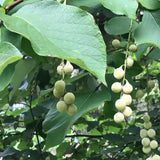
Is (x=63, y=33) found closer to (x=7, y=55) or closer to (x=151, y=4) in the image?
(x=7, y=55)

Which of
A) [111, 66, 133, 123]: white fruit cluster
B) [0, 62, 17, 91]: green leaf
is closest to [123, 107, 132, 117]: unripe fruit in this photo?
[111, 66, 133, 123]: white fruit cluster

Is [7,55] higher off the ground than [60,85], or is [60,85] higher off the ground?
[7,55]

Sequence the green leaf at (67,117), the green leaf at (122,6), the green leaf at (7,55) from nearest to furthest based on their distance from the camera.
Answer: the green leaf at (7,55) < the green leaf at (122,6) < the green leaf at (67,117)

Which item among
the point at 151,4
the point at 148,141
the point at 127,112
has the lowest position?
the point at 148,141

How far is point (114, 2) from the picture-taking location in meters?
0.44

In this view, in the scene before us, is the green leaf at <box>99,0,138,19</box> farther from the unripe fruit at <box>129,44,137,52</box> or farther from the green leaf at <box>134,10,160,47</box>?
the unripe fruit at <box>129,44,137,52</box>

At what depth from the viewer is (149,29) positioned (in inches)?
19.9

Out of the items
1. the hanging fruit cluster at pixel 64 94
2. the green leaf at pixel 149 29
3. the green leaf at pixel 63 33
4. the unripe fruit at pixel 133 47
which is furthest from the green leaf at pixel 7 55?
the unripe fruit at pixel 133 47

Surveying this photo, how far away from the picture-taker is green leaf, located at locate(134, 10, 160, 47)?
1.55 feet

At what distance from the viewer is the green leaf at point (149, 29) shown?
47 cm

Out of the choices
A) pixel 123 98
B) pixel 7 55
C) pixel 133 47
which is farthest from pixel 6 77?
pixel 133 47

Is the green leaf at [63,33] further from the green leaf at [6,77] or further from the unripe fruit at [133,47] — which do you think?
the unripe fruit at [133,47]

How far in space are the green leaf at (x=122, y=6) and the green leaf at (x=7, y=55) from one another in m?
0.20

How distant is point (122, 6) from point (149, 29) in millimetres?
92
